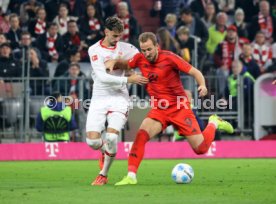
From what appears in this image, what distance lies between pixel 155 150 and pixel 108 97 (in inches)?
335

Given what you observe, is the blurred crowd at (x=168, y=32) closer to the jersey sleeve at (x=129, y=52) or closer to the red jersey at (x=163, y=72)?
the jersey sleeve at (x=129, y=52)

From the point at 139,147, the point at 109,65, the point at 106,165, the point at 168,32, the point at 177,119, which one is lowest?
the point at 106,165

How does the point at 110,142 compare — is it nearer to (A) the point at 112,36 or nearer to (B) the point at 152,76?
(B) the point at 152,76

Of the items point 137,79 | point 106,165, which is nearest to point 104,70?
point 137,79

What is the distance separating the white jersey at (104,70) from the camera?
47.9 ft

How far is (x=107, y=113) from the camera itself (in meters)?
14.8

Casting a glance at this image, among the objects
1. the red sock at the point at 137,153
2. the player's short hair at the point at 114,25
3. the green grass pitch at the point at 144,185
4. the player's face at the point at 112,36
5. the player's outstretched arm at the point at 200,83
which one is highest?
the player's short hair at the point at 114,25

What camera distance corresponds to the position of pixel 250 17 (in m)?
28.2

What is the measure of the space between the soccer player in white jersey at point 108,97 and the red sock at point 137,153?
33 cm

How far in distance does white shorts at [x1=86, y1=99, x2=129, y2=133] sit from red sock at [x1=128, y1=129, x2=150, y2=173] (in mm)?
414

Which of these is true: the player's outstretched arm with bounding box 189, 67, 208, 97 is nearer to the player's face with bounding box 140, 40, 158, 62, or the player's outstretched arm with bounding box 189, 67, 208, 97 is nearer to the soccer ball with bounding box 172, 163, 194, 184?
the player's face with bounding box 140, 40, 158, 62

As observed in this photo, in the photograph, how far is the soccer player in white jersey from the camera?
14.5 meters

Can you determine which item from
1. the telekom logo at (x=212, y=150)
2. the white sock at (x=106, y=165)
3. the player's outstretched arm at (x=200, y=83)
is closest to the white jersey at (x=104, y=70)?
the white sock at (x=106, y=165)

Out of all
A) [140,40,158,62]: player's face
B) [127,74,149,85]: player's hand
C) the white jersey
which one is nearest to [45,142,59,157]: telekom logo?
the white jersey
